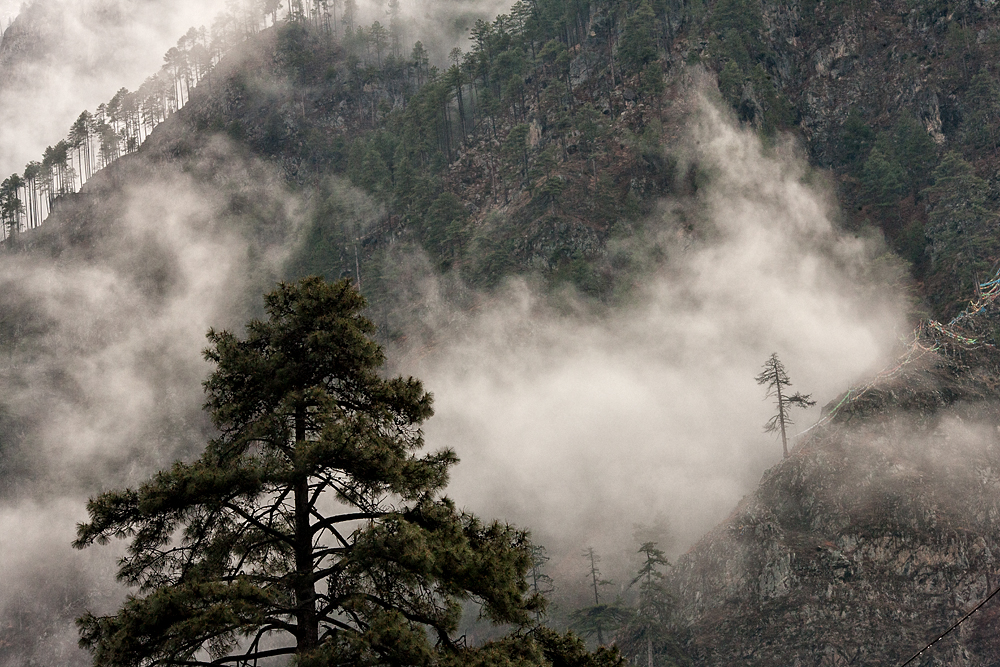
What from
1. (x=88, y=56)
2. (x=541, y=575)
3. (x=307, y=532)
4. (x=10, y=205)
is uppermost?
(x=88, y=56)

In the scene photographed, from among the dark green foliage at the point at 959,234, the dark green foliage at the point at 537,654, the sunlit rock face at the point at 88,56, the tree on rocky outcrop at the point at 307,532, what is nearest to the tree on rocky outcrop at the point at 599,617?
the dark green foliage at the point at 959,234

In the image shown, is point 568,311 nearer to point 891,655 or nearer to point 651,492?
point 651,492

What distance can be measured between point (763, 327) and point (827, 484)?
74.1 ft

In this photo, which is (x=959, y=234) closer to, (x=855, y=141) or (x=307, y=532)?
(x=855, y=141)

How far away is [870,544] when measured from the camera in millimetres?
40719

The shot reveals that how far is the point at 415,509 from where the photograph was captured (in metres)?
10.3

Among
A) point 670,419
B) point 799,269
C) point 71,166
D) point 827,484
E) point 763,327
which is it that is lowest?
point 827,484

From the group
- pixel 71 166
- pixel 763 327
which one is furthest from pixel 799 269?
pixel 71 166

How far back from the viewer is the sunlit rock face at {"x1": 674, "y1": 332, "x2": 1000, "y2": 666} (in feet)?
125

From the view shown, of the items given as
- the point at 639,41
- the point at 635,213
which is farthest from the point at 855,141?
the point at 639,41

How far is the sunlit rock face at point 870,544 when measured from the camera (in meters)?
38.0

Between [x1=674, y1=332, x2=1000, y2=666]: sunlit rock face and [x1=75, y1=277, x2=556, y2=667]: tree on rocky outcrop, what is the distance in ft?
110

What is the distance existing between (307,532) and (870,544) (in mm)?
38580

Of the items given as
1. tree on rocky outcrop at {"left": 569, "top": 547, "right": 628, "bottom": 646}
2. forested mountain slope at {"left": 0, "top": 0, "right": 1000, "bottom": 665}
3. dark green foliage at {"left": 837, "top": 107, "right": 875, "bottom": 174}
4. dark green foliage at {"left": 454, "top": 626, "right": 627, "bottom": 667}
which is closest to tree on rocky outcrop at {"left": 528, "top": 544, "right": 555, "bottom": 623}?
tree on rocky outcrop at {"left": 569, "top": 547, "right": 628, "bottom": 646}
